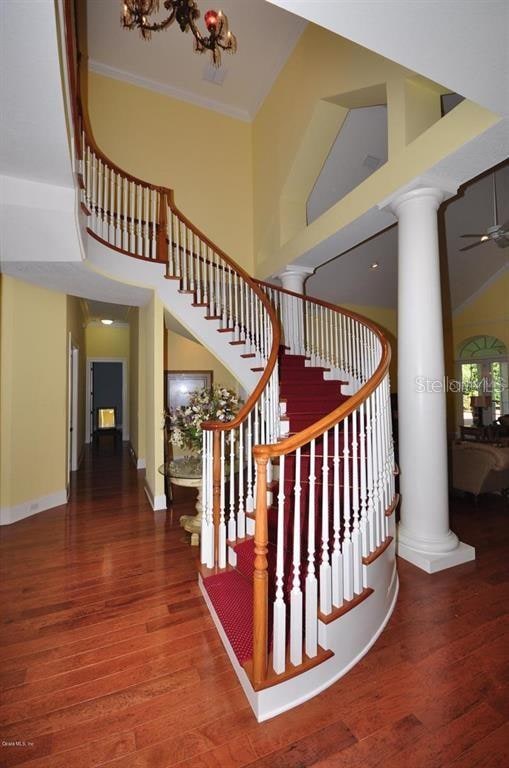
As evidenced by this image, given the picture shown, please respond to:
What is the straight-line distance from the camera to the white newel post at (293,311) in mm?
5121

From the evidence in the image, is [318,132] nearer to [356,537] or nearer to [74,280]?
[74,280]

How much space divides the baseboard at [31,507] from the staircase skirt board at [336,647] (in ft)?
9.67

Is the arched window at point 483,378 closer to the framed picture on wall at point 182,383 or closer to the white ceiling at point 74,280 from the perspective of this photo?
the framed picture on wall at point 182,383

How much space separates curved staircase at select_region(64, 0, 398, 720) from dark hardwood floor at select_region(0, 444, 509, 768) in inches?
5.3

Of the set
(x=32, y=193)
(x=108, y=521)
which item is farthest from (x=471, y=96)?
(x=108, y=521)

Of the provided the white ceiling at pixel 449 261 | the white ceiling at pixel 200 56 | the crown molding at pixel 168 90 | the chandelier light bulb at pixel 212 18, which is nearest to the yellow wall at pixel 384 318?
the white ceiling at pixel 449 261

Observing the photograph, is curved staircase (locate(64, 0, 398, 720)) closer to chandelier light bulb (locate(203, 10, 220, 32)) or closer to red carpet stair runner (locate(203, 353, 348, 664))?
red carpet stair runner (locate(203, 353, 348, 664))

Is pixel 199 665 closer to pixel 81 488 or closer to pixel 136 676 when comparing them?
pixel 136 676

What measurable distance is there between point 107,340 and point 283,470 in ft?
29.1

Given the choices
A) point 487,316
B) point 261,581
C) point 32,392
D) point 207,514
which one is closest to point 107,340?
point 32,392

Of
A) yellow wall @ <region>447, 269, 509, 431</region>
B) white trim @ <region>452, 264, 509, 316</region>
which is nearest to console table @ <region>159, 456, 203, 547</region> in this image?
yellow wall @ <region>447, 269, 509, 431</region>

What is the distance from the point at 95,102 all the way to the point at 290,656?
776cm

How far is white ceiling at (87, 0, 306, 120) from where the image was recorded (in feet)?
16.3

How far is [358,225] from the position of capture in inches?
148
